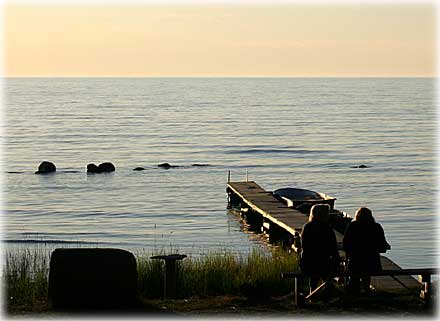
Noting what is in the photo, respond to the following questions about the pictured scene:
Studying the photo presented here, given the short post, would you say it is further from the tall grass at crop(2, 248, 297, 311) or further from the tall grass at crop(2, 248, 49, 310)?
the tall grass at crop(2, 248, 49, 310)

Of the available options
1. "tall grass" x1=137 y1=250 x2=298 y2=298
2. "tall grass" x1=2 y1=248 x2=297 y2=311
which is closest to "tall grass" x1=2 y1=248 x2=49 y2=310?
"tall grass" x1=2 y1=248 x2=297 y2=311

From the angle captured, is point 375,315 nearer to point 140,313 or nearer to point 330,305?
point 330,305

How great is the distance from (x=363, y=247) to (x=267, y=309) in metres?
1.63

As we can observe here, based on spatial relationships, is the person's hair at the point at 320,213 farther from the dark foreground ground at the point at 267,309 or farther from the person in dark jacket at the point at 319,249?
the dark foreground ground at the point at 267,309

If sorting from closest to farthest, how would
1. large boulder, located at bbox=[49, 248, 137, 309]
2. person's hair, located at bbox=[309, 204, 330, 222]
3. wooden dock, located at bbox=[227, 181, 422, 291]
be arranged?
large boulder, located at bbox=[49, 248, 137, 309] → person's hair, located at bbox=[309, 204, 330, 222] → wooden dock, located at bbox=[227, 181, 422, 291]

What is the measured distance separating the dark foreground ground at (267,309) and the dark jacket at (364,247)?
45 centimetres

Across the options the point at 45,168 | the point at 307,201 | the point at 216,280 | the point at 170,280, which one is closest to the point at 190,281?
the point at 216,280

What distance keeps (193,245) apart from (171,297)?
13.6 metres

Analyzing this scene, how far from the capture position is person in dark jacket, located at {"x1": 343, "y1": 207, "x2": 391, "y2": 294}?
13.7 metres

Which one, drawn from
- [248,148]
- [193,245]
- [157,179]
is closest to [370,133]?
[248,148]

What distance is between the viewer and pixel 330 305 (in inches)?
526

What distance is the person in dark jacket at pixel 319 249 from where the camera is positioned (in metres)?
13.5

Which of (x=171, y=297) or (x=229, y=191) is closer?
(x=171, y=297)

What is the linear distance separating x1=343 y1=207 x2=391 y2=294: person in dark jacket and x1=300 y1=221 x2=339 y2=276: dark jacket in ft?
1.06
